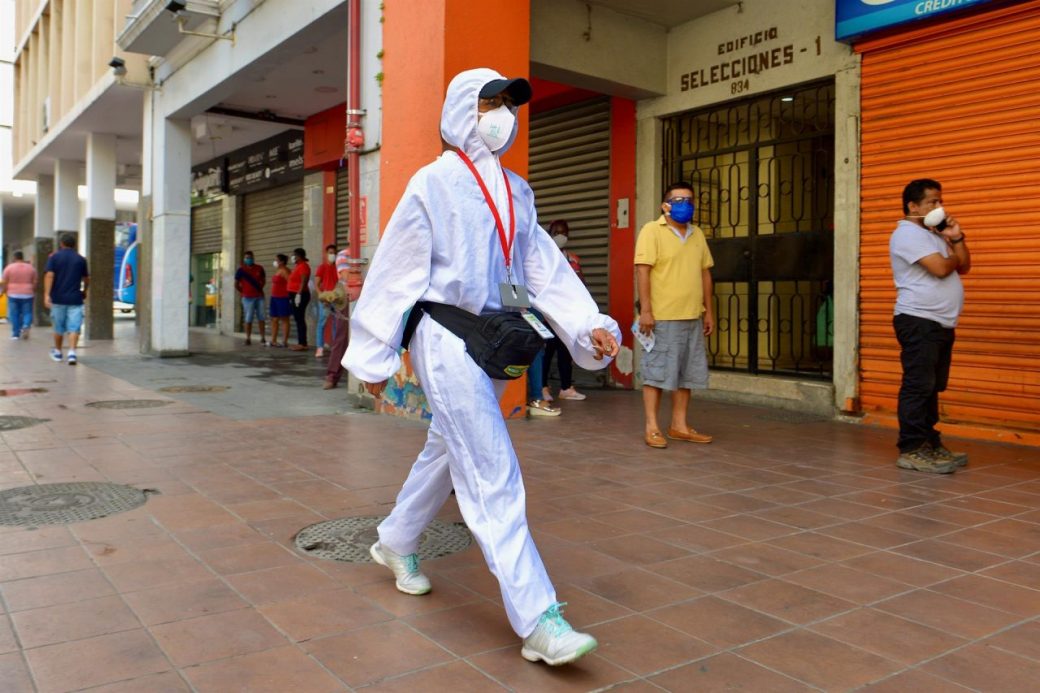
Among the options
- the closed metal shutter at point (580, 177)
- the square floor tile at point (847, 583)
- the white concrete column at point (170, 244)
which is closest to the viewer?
the square floor tile at point (847, 583)

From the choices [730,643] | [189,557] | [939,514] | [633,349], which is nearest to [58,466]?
[189,557]

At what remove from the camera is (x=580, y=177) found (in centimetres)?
1080

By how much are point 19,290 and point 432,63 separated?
12.9m

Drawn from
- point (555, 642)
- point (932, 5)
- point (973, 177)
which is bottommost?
point (555, 642)

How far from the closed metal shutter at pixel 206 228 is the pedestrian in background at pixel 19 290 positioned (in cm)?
479

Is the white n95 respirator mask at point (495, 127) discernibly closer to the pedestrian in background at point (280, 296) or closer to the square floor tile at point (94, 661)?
A: the square floor tile at point (94, 661)

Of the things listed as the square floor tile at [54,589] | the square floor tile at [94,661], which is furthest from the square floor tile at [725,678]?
the square floor tile at [54,589]

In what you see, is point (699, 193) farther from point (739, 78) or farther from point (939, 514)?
point (939, 514)

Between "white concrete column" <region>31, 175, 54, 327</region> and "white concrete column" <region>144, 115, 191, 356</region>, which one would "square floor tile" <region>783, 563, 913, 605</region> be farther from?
"white concrete column" <region>31, 175, 54, 327</region>

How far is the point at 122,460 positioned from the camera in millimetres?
5375

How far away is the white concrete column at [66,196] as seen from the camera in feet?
67.5

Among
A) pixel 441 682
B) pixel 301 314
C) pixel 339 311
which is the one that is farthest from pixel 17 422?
pixel 301 314

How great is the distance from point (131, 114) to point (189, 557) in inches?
576

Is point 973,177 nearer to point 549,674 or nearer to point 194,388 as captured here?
point 549,674
